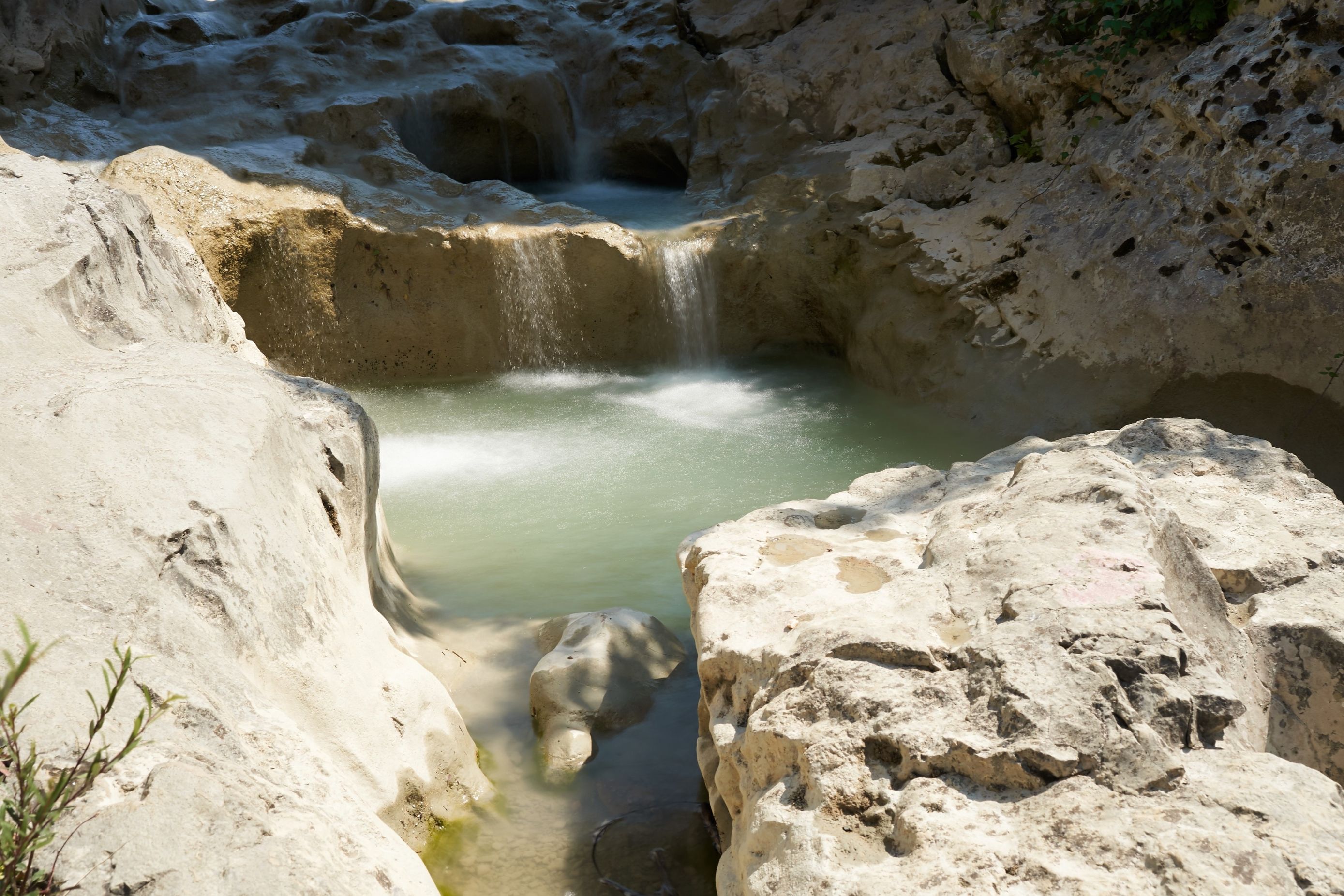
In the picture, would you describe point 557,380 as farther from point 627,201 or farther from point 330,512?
point 330,512

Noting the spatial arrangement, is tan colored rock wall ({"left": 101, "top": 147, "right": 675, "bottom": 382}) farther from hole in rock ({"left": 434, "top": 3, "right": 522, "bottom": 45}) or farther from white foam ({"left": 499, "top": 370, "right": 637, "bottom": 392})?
hole in rock ({"left": 434, "top": 3, "right": 522, "bottom": 45})

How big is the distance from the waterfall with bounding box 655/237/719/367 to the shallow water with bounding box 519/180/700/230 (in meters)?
0.41

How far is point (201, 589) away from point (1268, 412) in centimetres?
548

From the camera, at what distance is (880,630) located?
6.70ft

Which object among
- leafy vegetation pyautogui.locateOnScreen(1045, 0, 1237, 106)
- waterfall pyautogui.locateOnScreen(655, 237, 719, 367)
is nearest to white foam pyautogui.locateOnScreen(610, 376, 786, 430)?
waterfall pyautogui.locateOnScreen(655, 237, 719, 367)

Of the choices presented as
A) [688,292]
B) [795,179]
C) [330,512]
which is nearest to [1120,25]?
[795,179]

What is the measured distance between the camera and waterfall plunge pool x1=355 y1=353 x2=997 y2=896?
2.70m

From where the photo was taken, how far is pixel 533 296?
7.93 metres

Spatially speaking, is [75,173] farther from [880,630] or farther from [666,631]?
[880,630]

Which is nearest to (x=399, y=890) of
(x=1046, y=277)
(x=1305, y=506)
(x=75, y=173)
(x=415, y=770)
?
(x=415, y=770)

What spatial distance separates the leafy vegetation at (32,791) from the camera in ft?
3.66

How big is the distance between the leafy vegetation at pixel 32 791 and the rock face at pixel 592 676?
1768mm

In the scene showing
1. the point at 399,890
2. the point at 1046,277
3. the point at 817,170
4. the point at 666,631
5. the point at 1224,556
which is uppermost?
the point at 817,170

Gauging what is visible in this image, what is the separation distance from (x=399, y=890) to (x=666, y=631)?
6.53 feet
